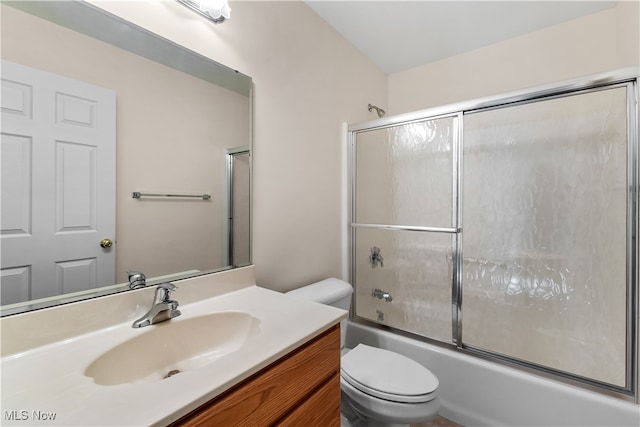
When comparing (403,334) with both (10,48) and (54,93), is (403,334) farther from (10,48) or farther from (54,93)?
(10,48)

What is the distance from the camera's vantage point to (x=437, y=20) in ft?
5.85

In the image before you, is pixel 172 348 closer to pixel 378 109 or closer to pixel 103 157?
pixel 103 157

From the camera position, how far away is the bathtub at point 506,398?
4.05 ft

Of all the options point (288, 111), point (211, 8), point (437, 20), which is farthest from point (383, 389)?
point (437, 20)

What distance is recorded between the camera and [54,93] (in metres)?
0.76

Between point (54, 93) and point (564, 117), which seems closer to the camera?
point (54, 93)

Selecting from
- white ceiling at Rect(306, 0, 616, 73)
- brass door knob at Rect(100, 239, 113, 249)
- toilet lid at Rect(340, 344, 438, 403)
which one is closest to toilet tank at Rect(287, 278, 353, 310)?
toilet lid at Rect(340, 344, 438, 403)

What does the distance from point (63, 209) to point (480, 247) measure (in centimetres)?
183

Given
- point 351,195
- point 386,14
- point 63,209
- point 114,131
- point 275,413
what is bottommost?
point 275,413

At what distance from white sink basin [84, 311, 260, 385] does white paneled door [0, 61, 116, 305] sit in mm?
238

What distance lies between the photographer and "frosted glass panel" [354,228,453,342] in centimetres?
170

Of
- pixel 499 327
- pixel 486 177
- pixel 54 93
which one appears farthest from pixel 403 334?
pixel 54 93
